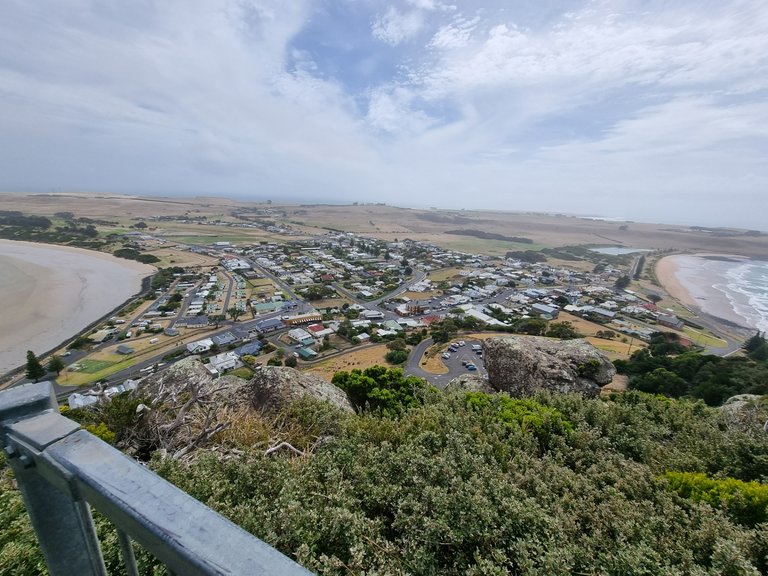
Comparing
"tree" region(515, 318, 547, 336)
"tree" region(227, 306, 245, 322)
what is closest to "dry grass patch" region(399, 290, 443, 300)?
"tree" region(515, 318, 547, 336)

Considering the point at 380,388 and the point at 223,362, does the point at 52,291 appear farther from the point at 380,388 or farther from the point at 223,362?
the point at 380,388

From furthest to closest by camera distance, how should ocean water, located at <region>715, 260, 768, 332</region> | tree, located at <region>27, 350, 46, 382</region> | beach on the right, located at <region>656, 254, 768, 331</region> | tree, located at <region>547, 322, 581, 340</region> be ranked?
beach on the right, located at <region>656, 254, 768, 331</region> < ocean water, located at <region>715, 260, 768, 332</region> < tree, located at <region>547, 322, 581, 340</region> < tree, located at <region>27, 350, 46, 382</region>

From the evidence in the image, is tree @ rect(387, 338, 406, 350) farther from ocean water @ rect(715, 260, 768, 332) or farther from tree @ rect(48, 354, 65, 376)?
ocean water @ rect(715, 260, 768, 332)

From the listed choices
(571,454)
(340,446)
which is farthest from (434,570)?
(571,454)

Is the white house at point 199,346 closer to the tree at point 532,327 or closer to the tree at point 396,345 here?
the tree at point 396,345

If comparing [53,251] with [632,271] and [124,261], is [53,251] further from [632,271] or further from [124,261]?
[632,271]
